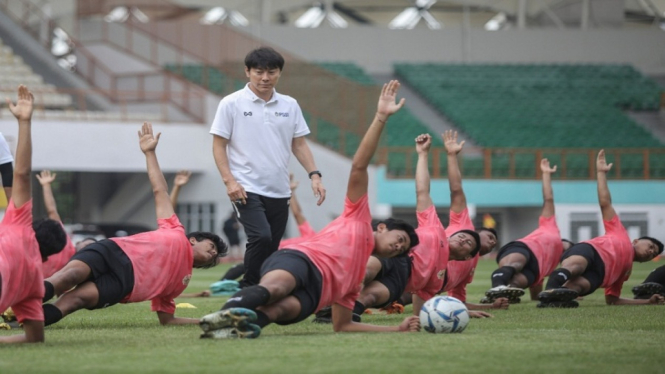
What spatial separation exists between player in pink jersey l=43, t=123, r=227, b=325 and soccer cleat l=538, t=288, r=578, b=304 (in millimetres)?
3573

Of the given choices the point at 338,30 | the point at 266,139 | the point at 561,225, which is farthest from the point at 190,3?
the point at 266,139

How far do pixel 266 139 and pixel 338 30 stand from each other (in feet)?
101

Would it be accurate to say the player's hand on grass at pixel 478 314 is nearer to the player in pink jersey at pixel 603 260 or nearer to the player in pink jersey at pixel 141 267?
the player in pink jersey at pixel 603 260

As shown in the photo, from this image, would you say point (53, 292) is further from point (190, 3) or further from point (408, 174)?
point (190, 3)

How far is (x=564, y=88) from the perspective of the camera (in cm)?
3778

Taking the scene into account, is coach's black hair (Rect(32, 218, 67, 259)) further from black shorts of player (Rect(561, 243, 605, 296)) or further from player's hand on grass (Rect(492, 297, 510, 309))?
black shorts of player (Rect(561, 243, 605, 296))

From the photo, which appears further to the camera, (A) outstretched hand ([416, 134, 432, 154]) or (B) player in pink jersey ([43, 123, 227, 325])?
(A) outstretched hand ([416, 134, 432, 154])

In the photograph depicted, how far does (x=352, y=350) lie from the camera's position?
21.2 ft

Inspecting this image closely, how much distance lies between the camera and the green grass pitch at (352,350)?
19.0 ft

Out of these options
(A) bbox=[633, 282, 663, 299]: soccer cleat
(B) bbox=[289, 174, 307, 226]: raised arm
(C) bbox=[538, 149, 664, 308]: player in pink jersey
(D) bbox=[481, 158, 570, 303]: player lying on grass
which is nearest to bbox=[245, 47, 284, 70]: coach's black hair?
(B) bbox=[289, 174, 307, 226]: raised arm

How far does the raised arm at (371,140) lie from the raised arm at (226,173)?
1.13 m

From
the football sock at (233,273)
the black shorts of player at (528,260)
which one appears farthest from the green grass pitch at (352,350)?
the football sock at (233,273)

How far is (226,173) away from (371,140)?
161 centimetres

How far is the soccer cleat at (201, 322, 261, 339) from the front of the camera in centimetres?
703
